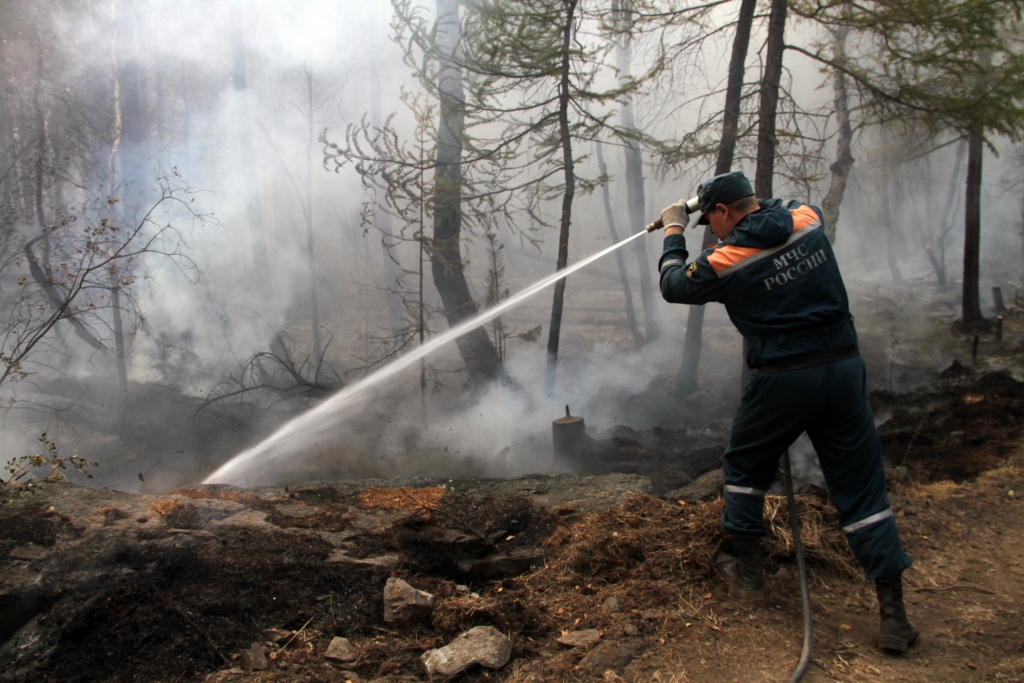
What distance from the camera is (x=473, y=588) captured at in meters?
3.20

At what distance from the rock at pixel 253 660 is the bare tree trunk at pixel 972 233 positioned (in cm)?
1329

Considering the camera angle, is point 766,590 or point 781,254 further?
point 766,590

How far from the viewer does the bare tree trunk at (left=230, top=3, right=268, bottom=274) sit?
44.7 ft

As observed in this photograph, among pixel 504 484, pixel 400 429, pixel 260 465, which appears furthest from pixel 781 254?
pixel 400 429

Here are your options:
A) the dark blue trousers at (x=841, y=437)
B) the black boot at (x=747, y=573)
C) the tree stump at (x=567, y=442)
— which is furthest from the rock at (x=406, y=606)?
the tree stump at (x=567, y=442)

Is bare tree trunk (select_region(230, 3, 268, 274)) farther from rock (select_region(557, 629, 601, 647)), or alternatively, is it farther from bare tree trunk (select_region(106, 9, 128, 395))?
rock (select_region(557, 629, 601, 647))

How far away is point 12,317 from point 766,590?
30.4 feet

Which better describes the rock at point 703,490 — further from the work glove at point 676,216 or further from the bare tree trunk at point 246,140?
the bare tree trunk at point 246,140

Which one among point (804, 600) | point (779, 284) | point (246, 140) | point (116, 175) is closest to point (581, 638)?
point (804, 600)

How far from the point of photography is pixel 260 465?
7.77 m

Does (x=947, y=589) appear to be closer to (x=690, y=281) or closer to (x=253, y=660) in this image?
(x=690, y=281)

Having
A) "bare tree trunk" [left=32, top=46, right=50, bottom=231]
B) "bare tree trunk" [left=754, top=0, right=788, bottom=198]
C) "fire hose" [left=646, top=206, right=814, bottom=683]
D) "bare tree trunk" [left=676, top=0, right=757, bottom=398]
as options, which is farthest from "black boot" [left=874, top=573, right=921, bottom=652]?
"bare tree trunk" [left=32, top=46, right=50, bottom=231]

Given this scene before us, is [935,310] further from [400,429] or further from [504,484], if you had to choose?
[504,484]

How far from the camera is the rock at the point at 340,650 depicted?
2.49 metres
